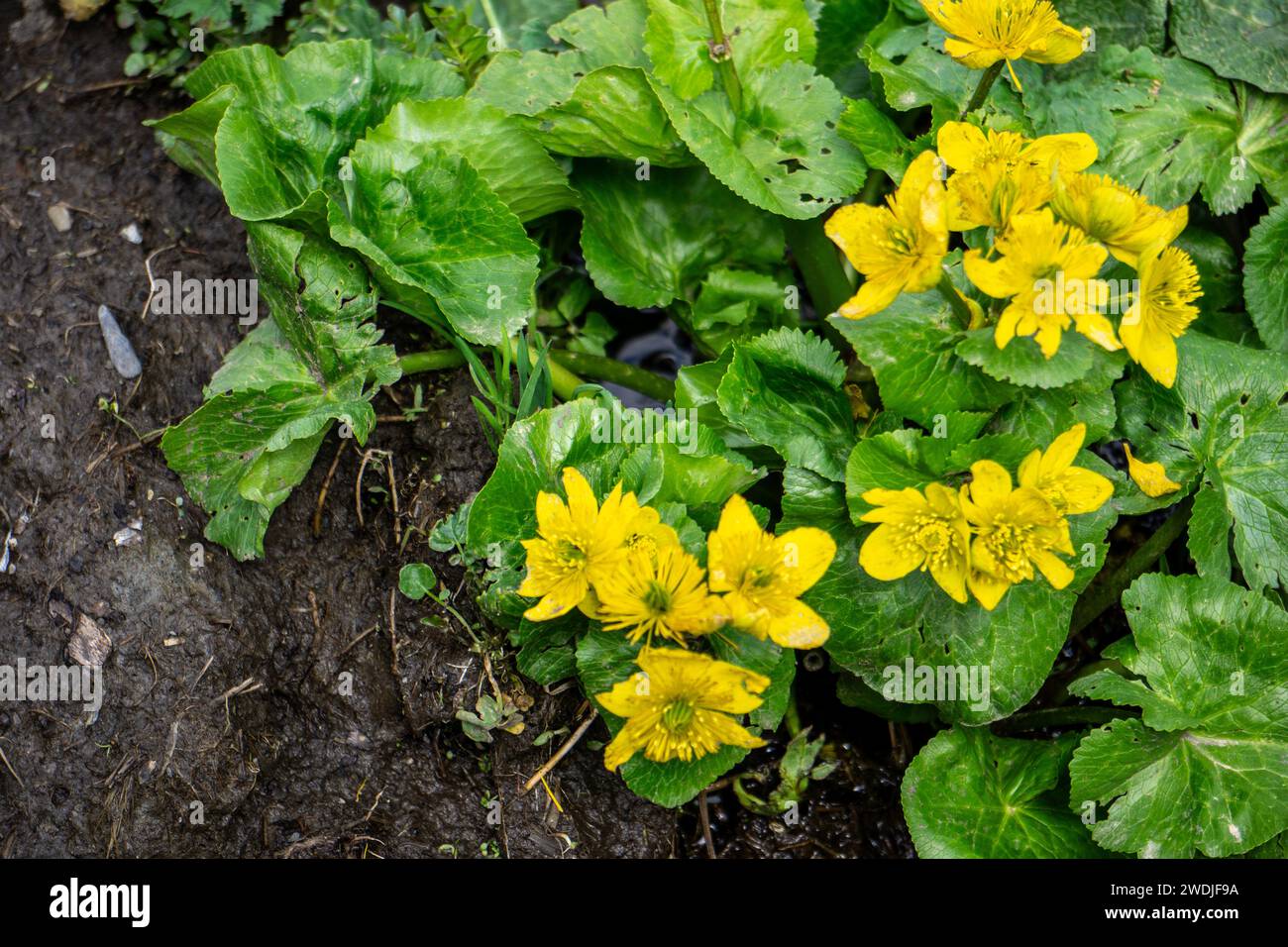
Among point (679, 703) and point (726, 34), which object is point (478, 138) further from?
point (679, 703)

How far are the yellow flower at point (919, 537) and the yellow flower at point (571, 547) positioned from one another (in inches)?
20.2

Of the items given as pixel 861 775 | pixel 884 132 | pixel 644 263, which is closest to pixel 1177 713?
pixel 861 775

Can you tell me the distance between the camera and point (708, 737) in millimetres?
2025

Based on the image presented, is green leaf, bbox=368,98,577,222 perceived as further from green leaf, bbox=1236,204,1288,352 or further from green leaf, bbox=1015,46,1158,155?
green leaf, bbox=1236,204,1288,352

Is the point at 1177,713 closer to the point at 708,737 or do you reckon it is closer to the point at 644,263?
the point at 708,737

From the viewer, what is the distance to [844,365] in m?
2.55

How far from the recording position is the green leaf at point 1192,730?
7.53 ft

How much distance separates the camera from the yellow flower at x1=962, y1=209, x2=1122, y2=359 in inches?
79.7

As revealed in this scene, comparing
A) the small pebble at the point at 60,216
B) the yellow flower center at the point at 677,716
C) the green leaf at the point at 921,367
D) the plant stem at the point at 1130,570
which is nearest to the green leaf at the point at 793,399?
the green leaf at the point at 921,367

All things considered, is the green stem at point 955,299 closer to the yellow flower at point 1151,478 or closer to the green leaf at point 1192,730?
the yellow flower at point 1151,478

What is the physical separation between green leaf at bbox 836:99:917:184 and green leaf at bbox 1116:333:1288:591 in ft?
2.58

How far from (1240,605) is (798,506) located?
1.03 metres

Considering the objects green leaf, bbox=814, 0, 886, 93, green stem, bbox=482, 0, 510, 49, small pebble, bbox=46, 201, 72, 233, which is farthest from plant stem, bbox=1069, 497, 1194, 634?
small pebble, bbox=46, 201, 72, 233

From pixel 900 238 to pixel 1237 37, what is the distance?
154 cm
